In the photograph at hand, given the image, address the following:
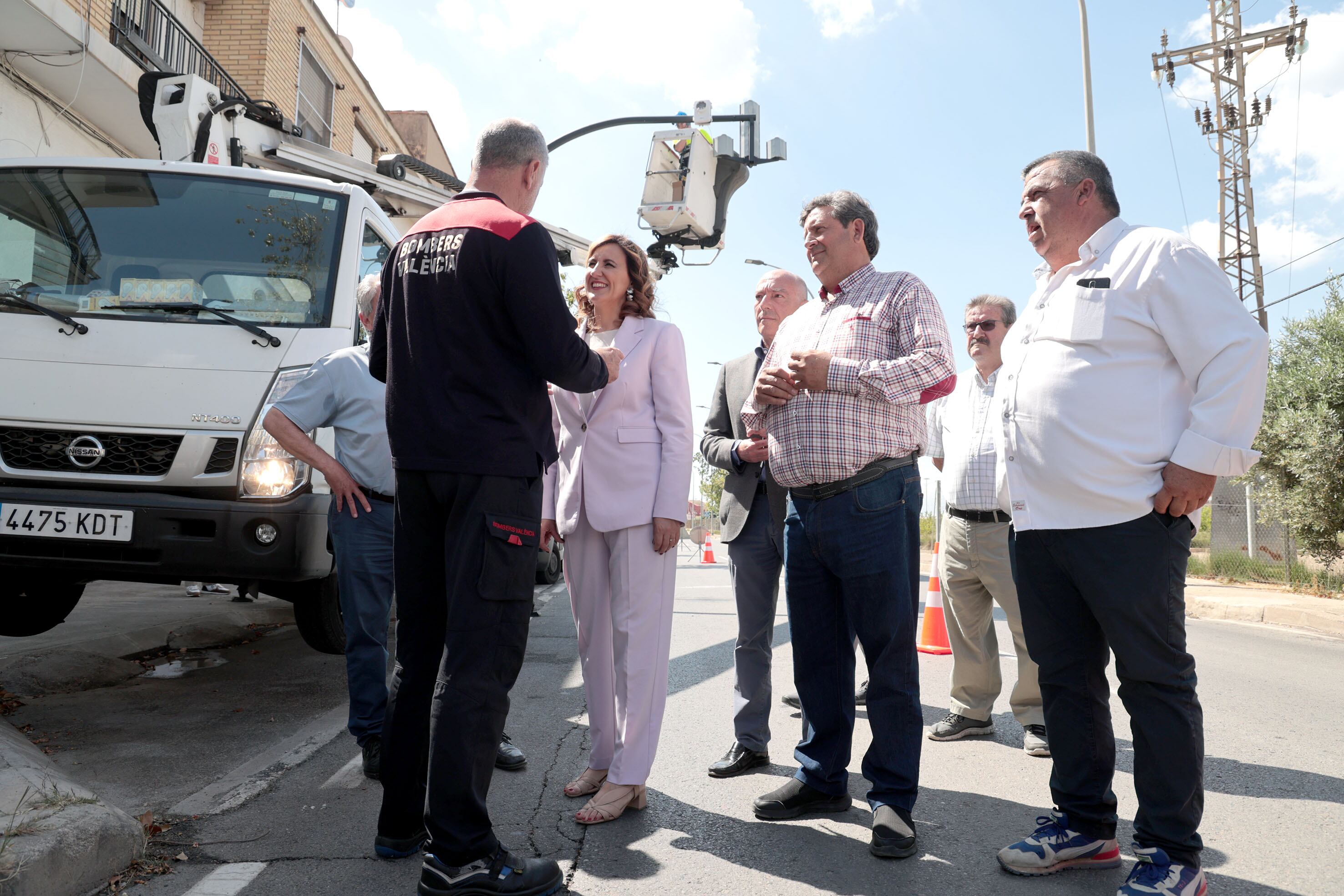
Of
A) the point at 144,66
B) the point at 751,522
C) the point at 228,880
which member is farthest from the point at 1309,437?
the point at 144,66

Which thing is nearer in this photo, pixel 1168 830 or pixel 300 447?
pixel 1168 830

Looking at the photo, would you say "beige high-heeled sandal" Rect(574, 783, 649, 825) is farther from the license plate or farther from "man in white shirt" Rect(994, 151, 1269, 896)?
the license plate

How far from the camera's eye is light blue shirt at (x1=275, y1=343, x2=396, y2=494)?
3688 millimetres

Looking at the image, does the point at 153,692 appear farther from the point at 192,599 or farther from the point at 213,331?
the point at 192,599

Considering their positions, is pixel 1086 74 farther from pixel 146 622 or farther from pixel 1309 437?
pixel 146 622

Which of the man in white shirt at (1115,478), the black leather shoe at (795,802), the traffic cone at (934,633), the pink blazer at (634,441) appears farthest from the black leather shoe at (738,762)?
the traffic cone at (934,633)

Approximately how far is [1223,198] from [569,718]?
22.8m

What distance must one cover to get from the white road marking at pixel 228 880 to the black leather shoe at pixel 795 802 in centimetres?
160

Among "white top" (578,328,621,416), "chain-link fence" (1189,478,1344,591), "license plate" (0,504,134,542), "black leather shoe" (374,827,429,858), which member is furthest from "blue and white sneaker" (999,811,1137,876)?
"chain-link fence" (1189,478,1344,591)

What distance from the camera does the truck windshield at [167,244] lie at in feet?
15.1

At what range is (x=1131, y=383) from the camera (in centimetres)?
266

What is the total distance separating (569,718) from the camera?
4734 millimetres

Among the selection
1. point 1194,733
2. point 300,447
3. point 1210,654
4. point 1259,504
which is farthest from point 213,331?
point 1259,504

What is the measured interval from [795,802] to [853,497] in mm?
1091
